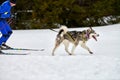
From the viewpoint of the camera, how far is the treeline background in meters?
15.8

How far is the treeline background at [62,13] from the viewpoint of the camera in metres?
15.8

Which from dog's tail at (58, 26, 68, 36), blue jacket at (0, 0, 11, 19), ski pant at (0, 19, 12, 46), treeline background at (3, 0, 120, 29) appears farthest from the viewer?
treeline background at (3, 0, 120, 29)

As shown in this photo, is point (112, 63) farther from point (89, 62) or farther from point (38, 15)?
point (38, 15)

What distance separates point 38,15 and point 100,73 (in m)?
8.17

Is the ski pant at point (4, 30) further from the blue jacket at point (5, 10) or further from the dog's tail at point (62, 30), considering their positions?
the dog's tail at point (62, 30)

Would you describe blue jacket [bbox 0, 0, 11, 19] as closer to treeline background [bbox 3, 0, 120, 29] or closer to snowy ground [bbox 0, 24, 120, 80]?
snowy ground [bbox 0, 24, 120, 80]

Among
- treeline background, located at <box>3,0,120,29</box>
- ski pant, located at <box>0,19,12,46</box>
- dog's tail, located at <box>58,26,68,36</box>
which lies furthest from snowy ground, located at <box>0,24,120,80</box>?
treeline background, located at <box>3,0,120,29</box>

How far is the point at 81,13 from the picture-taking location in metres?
16.1

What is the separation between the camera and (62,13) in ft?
52.7

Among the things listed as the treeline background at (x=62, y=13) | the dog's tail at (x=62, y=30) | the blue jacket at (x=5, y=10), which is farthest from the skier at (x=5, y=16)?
the treeline background at (x=62, y=13)

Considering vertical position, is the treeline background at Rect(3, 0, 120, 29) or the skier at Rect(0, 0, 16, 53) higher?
the skier at Rect(0, 0, 16, 53)

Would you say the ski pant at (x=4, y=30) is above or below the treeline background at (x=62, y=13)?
above

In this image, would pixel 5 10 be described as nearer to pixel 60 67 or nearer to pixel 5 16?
pixel 5 16

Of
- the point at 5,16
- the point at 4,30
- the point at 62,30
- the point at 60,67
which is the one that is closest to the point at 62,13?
the point at 4,30
